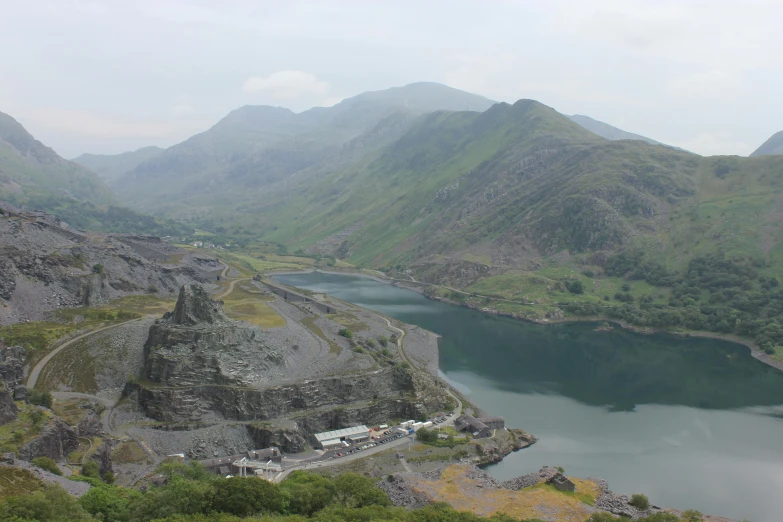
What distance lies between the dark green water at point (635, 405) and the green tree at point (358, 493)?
22.9 m

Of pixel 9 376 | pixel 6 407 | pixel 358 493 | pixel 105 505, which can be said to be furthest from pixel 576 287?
pixel 105 505

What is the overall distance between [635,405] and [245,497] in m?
75.1

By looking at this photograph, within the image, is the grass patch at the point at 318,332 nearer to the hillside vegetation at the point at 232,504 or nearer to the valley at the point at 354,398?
the valley at the point at 354,398

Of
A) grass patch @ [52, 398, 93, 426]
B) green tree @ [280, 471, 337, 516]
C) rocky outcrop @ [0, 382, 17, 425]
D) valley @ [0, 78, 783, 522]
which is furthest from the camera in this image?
grass patch @ [52, 398, 93, 426]

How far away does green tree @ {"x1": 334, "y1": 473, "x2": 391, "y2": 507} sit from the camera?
173 feet

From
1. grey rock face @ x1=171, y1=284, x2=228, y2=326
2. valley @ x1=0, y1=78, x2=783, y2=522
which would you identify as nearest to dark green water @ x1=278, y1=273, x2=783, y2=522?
valley @ x1=0, y1=78, x2=783, y2=522

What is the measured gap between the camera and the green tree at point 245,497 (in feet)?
151

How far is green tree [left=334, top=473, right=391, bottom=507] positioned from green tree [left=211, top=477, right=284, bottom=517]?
6916mm

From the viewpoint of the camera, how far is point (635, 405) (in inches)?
3893

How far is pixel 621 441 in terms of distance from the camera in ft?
272

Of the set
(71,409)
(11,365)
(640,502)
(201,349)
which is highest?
(201,349)

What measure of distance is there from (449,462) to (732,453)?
40.4 metres

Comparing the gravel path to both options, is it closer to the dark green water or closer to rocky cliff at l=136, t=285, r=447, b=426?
rocky cliff at l=136, t=285, r=447, b=426

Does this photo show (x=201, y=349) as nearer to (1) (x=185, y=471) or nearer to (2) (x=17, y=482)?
(1) (x=185, y=471)
